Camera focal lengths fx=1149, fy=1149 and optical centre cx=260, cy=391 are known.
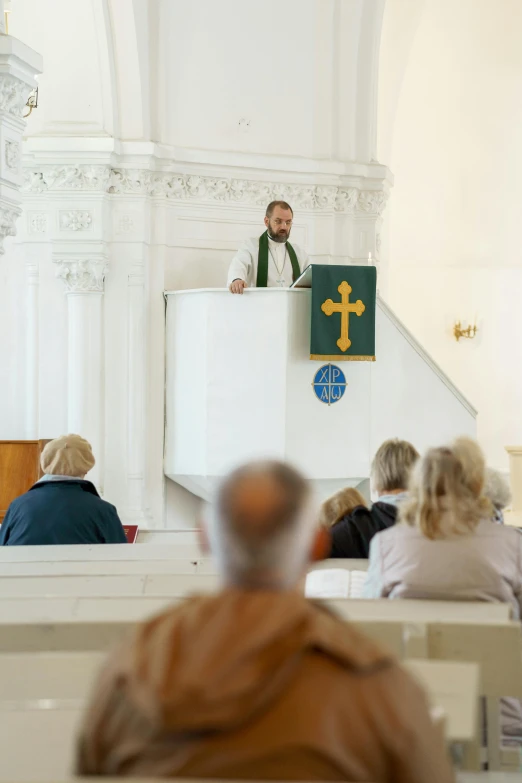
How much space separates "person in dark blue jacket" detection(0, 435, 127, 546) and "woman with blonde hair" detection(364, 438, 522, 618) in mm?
2370

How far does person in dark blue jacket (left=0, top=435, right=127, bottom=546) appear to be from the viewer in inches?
209

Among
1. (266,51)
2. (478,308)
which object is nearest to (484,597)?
(266,51)

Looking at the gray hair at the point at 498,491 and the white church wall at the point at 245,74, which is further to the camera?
the white church wall at the point at 245,74

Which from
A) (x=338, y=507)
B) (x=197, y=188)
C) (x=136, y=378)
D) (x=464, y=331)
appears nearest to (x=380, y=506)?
(x=338, y=507)

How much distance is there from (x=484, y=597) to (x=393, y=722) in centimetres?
A: 171

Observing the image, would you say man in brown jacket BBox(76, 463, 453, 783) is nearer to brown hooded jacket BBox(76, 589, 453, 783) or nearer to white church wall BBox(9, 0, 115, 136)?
brown hooded jacket BBox(76, 589, 453, 783)

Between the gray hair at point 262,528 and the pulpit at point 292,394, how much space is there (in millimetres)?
7141

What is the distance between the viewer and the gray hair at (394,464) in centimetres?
446

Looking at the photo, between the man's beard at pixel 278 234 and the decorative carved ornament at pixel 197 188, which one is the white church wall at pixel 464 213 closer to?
the decorative carved ornament at pixel 197 188

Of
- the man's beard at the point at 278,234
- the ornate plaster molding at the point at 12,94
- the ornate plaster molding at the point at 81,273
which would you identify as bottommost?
the ornate plaster molding at the point at 81,273

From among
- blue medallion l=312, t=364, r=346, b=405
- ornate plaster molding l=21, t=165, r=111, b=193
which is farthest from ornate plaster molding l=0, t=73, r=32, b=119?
→ blue medallion l=312, t=364, r=346, b=405

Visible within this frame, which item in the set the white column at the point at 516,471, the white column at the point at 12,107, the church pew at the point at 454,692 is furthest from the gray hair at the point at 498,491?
the white column at the point at 516,471

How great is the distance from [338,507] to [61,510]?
136cm

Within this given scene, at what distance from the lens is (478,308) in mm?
14539
